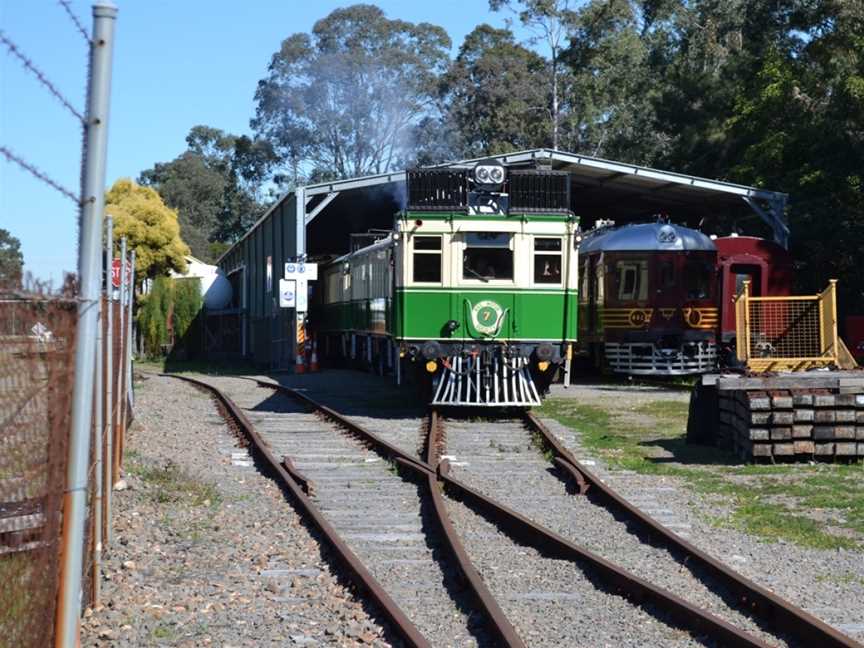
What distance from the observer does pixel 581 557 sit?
26.6 ft

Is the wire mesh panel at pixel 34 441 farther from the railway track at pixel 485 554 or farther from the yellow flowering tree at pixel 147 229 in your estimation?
the yellow flowering tree at pixel 147 229

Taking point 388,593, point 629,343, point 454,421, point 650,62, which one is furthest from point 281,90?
point 388,593

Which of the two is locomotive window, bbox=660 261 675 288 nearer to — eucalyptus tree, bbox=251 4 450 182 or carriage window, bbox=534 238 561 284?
carriage window, bbox=534 238 561 284

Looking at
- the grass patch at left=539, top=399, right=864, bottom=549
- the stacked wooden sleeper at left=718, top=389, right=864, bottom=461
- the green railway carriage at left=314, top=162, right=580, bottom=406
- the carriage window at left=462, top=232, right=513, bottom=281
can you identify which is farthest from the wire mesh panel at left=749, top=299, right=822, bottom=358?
the carriage window at left=462, top=232, right=513, bottom=281

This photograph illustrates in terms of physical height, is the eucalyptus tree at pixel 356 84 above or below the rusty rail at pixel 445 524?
above

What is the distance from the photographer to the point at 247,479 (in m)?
12.4

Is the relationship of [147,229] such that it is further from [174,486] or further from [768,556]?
[768,556]

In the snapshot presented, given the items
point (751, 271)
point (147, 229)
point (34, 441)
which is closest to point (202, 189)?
point (147, 229)

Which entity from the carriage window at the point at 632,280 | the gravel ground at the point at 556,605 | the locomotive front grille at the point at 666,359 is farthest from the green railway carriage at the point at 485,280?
the gravel ground at the point at 556,605

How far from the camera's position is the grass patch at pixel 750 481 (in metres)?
9.57

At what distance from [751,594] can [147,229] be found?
5156 centimetres

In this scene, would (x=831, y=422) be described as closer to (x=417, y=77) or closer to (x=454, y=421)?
(x=454, y=421)

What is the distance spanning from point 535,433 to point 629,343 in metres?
9.84

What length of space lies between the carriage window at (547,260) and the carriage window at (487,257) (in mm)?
383
